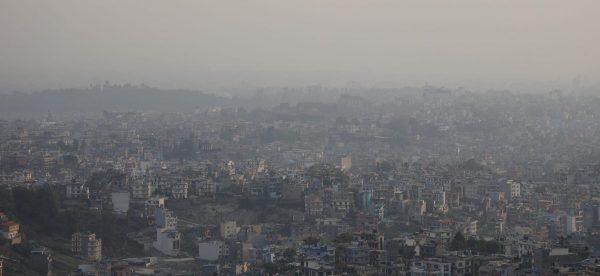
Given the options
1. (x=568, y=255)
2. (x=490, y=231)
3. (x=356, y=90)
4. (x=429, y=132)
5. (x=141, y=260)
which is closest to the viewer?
(x=568, y=255)

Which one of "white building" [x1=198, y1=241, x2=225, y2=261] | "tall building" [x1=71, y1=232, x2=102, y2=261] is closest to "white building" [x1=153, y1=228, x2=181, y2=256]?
"white building" [x1=198, y1=241, x2=225, y2=261]

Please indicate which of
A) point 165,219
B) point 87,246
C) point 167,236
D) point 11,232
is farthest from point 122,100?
point 11,232

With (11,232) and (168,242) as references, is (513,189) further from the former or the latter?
(11,232)

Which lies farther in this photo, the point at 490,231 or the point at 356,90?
the point at 356,90

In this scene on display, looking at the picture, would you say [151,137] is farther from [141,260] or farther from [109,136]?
[141,260]

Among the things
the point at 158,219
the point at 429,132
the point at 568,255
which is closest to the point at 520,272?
the point at 568,255

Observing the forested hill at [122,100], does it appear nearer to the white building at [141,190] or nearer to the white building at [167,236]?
the white building at [141,190]
